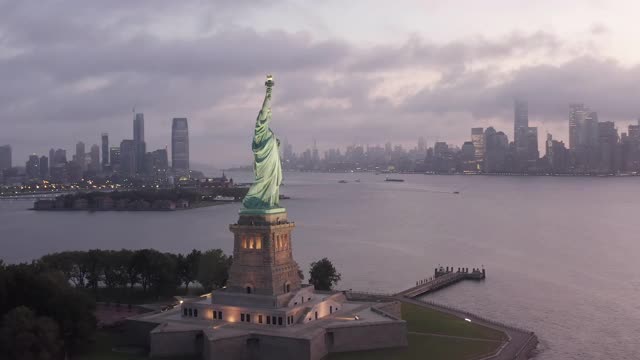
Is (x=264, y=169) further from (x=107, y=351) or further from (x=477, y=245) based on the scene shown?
(x=477, y=245)

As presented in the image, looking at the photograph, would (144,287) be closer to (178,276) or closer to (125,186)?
(178,276)

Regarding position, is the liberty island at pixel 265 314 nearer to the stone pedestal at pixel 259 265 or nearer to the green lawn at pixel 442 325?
the stone pedestal at pixel 259 265

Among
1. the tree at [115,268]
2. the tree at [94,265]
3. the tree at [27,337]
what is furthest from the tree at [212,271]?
the tree at [27,337]

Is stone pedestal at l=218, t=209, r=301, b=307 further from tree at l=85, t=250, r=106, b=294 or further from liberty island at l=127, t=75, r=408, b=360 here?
tree at l=85, t=250, r=106, b=294

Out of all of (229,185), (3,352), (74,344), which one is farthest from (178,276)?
(229,185)

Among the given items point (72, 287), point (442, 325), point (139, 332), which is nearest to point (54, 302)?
point (139, 332)
